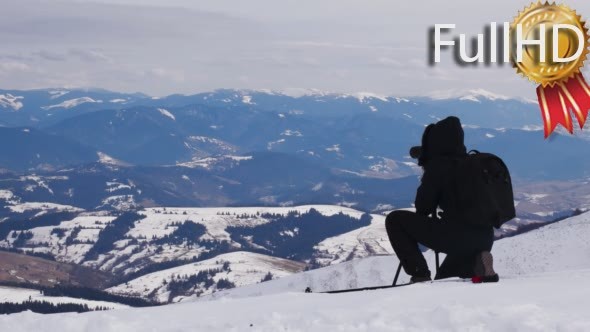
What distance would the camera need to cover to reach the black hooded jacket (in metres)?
11.9

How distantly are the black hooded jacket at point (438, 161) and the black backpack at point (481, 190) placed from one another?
172 mm

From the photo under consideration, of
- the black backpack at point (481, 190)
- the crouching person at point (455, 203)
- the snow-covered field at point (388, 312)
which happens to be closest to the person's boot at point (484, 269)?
the crouching person at point (455, 203)

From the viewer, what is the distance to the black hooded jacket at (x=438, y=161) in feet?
38.9

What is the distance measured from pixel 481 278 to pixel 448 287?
2.23 feet

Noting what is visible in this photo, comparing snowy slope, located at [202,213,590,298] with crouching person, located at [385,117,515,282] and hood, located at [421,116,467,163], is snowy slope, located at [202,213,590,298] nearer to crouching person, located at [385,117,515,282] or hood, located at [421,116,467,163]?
crouching person, located at [385,117,515,282]

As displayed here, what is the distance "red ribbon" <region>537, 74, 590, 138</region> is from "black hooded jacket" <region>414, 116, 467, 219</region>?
13.7 metres

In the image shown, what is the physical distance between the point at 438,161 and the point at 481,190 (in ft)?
2.76

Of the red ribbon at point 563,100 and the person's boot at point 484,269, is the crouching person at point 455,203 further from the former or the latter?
the red ribbon at point 563,100

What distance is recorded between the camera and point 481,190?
1183cm

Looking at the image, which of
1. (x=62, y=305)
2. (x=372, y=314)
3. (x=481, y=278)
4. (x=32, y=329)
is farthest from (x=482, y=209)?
(x=62, y=305)

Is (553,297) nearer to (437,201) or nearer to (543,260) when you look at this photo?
(437,201)

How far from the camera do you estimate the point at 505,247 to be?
128 m

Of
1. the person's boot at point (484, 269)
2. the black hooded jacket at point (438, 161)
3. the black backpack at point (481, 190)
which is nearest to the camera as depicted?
the black backpack at point (481, 190)

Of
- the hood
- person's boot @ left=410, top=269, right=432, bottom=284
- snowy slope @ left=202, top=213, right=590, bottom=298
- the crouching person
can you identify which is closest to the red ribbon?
person's boot @ left=410, top=269, right=432, bottom=284
